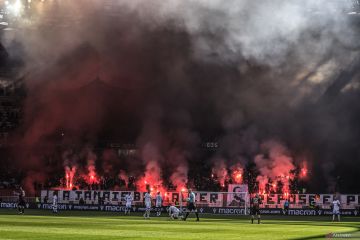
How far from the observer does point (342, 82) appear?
64.1 m

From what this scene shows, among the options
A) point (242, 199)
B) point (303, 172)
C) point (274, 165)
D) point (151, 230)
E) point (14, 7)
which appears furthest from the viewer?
point (303, 172)

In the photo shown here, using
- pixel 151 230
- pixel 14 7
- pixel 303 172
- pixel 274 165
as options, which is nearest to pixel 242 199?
pixel 274 165

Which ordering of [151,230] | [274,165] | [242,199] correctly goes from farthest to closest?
[274,165], [242,199], [151,230]

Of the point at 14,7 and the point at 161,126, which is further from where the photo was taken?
the point at 161,126

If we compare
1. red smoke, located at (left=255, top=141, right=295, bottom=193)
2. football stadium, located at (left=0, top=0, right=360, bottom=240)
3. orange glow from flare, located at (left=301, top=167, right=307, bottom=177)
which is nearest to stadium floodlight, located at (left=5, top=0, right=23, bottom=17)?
football stadium, located at (left=0, top=0, right=360, bottom=240)

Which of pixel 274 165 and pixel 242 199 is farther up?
pixel 274 165

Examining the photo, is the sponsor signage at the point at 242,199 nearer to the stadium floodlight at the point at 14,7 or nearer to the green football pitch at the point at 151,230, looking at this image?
the stadium floodlight at the point at 14,7

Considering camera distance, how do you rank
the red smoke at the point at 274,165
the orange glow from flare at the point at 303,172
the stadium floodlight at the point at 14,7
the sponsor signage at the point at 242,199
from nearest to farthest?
1. the stadium floodlight at the point at 14,7
2. the sponsor signage at the point at 242,199
3. the red smoke at the point at 274,165
4. the orange glow from flare at the point at 303,172

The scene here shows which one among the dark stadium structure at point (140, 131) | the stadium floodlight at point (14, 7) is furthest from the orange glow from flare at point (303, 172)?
the stadium floodlight at point (14, 7)

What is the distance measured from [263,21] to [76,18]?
16143 mm

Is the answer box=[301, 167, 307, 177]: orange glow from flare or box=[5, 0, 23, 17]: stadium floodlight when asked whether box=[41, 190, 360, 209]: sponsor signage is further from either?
box=[5, 0, 23, 17]: stadium floodlight

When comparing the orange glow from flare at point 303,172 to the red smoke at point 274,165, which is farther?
the orange glow from flare at point 303,172

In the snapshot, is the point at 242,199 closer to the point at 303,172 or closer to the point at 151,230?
the point at 303,172

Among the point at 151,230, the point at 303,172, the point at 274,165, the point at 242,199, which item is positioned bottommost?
the point at 151,230
